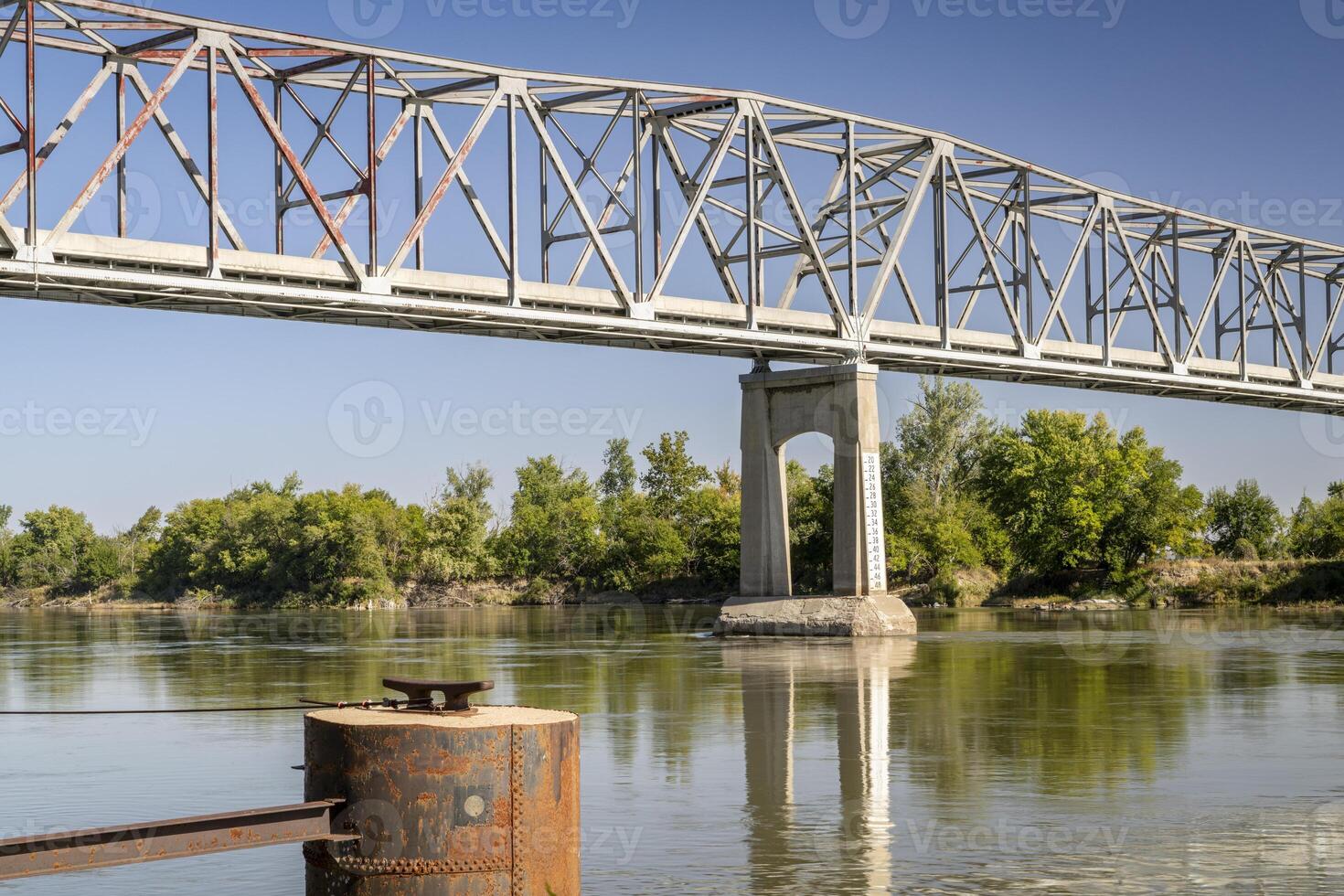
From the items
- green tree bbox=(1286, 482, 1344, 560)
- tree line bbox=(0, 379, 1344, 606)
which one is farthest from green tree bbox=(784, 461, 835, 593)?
green tree bbox=(1286, 482, 1344, 560)

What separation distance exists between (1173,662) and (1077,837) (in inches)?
945

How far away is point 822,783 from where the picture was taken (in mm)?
17266

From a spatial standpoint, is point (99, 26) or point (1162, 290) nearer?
point (99, 26)

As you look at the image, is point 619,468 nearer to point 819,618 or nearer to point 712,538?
point 712,538

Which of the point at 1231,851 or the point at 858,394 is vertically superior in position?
the point at 858,394

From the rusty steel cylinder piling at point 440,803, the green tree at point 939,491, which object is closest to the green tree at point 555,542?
the green tree at point 939,491

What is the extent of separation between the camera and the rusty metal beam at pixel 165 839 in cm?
766

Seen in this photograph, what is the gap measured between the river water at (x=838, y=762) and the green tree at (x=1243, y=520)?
178 feet

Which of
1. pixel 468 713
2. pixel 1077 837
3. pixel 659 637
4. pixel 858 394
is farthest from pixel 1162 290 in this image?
pixel 468 713

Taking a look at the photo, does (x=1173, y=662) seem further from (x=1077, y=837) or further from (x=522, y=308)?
(x=1077, y=837)

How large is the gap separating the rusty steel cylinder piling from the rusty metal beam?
17 centimetres

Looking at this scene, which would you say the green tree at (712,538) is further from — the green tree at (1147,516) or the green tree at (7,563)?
the green tree at (7,563)

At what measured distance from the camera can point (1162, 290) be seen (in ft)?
250

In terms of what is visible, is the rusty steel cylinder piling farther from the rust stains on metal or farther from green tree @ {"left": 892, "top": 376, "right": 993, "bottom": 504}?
green tree @ {"left": 892, "top": 376, "right": 993, "bottom": 504}
